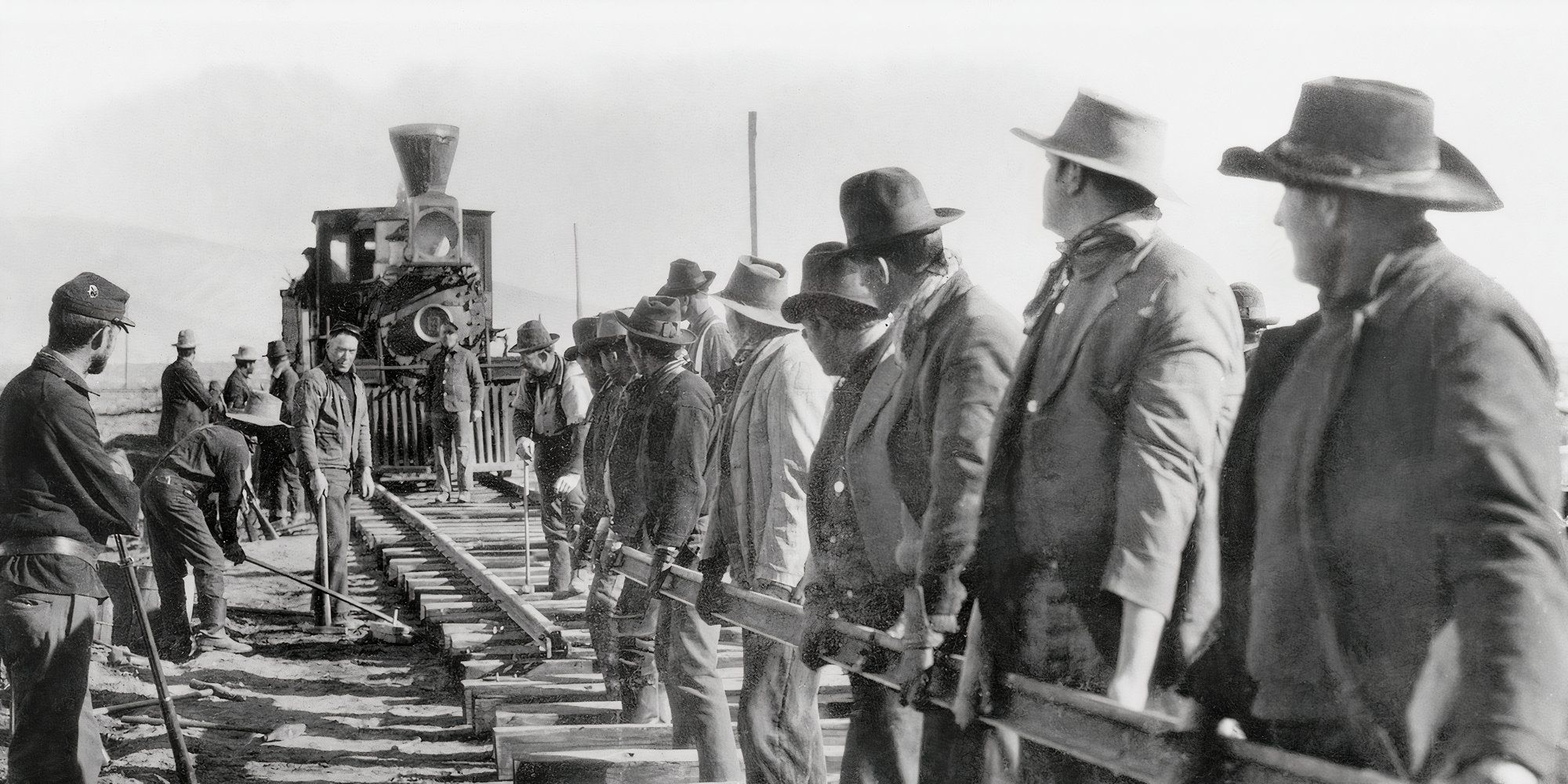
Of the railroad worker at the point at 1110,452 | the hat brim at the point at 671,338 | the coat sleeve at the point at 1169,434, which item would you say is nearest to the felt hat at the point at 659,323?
the hat brim at the point at 671,338

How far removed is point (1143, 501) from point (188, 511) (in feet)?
24.2

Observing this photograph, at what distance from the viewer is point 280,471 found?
16.3 metres

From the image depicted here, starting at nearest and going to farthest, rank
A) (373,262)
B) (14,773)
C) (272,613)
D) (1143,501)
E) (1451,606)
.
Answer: (1451,606) → (1143,501) → (14,773) → (272,613) → (373,262)

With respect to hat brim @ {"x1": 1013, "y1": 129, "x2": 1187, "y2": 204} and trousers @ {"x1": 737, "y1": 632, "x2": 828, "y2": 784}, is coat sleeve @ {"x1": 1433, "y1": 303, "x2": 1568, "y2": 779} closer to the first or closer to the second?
hat brim @ {"x1": 1013, "y1": 129, "x2": 1187, "y2": 204}

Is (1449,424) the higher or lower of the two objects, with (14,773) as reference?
higher

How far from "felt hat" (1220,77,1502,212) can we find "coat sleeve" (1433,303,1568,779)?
0.89 feet

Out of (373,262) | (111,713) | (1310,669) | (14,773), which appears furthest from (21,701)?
(373,262)

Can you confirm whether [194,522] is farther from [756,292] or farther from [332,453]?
[756,292]

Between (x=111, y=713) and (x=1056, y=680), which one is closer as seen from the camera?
(x=1056, y=680)

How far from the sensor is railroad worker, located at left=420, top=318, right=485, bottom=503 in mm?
16375

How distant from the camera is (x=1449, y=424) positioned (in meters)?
1.83

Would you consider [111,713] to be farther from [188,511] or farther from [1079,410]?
[1079,410]

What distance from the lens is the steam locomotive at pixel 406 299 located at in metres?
18.7

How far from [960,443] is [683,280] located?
4.70 m
